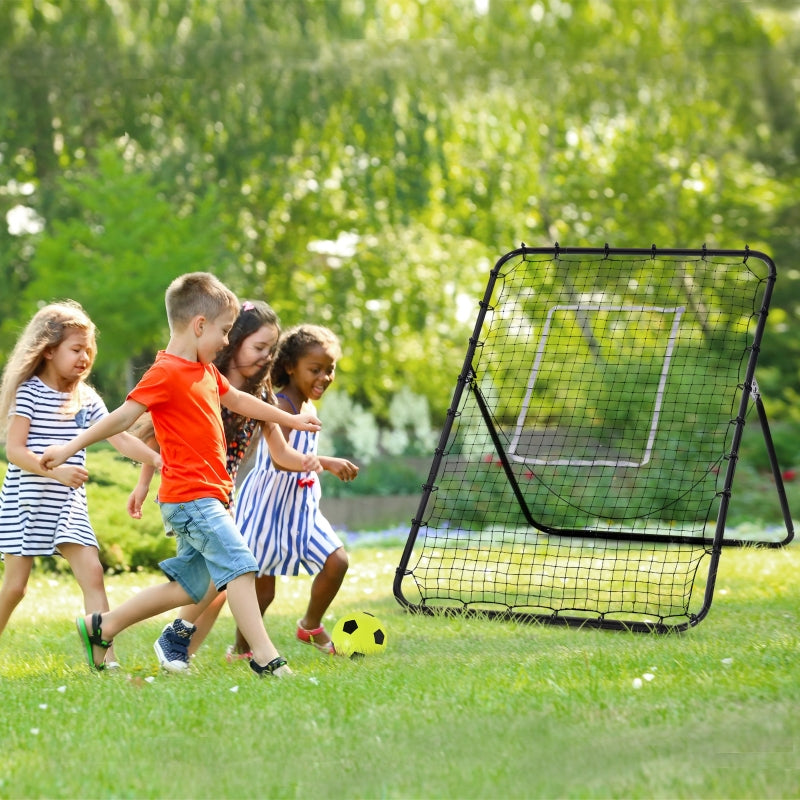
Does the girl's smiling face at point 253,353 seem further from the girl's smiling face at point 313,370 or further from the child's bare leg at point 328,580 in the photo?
the child's bare leg at point 328,580

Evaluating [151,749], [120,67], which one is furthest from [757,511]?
[120,67]

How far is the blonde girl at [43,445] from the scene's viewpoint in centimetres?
450

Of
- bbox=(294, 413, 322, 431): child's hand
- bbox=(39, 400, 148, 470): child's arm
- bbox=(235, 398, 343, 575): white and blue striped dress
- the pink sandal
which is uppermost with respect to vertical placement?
bbox=(39, 400, 148, 470): child's arm

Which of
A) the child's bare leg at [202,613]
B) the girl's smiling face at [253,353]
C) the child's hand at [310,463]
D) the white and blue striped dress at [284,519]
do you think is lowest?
the child's bare leg at [202,613]

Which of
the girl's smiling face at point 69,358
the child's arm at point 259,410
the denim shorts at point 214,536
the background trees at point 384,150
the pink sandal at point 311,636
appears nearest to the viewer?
the denim shorts at point 214,536

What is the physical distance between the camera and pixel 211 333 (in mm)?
4129

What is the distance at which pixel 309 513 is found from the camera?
4.80 meters

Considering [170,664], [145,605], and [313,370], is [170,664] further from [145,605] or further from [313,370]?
[313,370]

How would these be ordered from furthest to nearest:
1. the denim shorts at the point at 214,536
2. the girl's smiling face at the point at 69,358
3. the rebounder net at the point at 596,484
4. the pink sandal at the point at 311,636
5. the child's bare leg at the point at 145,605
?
the rebounder net at the point at 596,484 → the pink sandal at the point at 311,636 → the girl's smiling face at the point at 69,358 → the child's bare leg at the point at 145,605 → the denim shorts at the point at 214,536

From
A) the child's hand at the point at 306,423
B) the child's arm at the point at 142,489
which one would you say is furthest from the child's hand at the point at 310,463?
the child's arm at the point at 142,489

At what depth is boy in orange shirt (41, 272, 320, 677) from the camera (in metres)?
4.05

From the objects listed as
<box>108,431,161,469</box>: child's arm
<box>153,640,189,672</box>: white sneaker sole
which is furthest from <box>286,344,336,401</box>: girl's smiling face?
<box>153,640,189,672</box>: white sneaker sole

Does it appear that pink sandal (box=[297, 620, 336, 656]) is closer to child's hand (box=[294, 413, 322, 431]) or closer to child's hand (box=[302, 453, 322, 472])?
child's hand (box=[302, 453, 322, 472])

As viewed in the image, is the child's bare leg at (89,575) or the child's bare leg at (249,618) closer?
the child's bare leg at (249,618)
